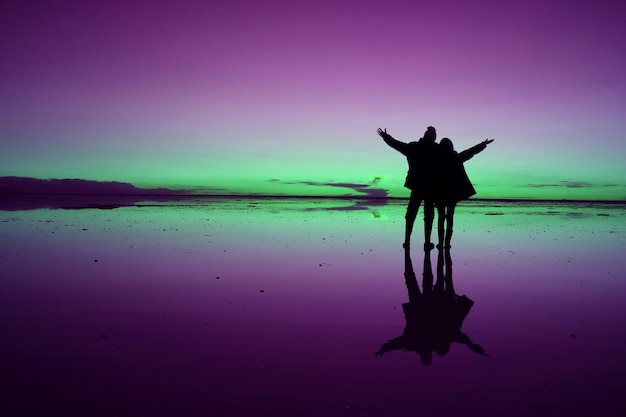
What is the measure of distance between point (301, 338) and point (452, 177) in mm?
10624

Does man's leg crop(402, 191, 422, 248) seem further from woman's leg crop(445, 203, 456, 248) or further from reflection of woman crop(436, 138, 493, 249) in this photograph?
woman's leg crop(445, 203, 456, 248)

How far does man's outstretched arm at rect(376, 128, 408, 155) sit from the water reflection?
5977mm

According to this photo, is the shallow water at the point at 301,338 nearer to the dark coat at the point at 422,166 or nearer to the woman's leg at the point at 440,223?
the woman's leg at the point at 440,223

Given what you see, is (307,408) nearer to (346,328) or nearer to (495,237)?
(346,328)

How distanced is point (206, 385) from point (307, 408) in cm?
91

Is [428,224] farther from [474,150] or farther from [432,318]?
[432,318]

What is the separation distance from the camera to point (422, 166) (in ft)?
50.3

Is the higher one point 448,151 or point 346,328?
point 448,151

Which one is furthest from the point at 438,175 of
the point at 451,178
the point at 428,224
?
the point at 428,224

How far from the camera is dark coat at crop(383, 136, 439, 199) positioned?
1526cm

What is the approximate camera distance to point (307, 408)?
12.8ft

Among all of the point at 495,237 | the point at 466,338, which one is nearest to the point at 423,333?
the point at 466,338

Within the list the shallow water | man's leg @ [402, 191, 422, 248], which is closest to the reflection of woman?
man's leg @ [402, 191, 422, 248]

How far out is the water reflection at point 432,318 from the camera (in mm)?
5445
